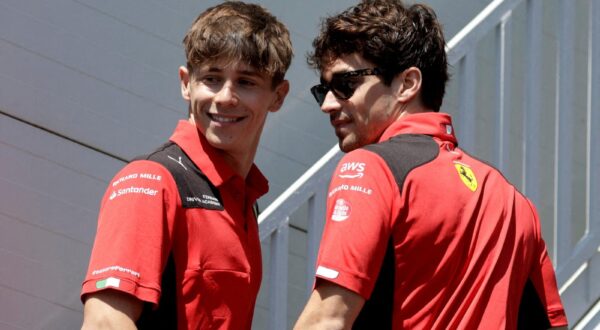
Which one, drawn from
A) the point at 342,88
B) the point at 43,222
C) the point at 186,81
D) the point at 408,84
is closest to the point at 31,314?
the point at 43,222

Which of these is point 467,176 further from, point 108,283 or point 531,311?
point 108,283

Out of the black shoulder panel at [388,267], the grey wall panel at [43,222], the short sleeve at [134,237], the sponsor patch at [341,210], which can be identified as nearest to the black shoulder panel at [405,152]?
the black shoulder panel at [388,267]

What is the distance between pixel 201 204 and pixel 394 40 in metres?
0.67

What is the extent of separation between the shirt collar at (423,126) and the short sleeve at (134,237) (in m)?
0.61

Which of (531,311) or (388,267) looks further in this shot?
(531,311)

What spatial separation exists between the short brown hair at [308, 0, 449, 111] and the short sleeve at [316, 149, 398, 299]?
38 cm

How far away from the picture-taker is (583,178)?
21.7 ft

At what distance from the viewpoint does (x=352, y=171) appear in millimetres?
3512

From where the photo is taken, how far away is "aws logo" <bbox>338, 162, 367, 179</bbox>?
350 centimetres

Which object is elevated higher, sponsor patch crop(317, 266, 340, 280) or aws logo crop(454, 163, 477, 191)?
aws logo crop(454, 163, 477, 191)

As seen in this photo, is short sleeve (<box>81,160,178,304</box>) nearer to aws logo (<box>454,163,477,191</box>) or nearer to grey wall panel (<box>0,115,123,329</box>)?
aws logo (<box>454,163,477,191</box>)

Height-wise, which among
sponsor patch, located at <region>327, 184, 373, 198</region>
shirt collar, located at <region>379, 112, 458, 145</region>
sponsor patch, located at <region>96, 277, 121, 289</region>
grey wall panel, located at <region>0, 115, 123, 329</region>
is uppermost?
shirt collar, located at <region>379, 112, 458, 145</region>

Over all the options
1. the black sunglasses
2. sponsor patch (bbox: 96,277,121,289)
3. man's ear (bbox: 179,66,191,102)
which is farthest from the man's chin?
sponsor patch (bbox: 96,277,121,289)

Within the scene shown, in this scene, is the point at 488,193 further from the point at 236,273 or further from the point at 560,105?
the point at 560,105
